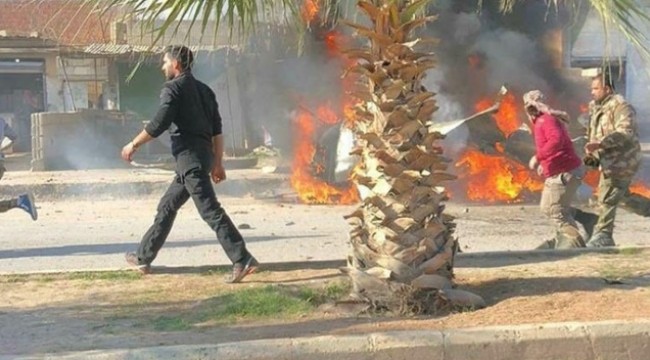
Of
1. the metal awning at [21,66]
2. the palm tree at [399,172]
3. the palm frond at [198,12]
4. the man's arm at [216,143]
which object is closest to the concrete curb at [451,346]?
the palm tree at [399,172]

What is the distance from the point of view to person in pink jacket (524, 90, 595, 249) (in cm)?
746

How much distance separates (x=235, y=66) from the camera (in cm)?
1823

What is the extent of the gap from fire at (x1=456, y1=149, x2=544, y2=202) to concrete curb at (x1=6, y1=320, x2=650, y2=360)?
7784mm

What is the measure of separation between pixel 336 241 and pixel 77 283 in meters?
3.53

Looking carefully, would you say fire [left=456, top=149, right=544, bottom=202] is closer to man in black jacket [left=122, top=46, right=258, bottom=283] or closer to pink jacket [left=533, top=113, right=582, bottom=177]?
pink jacket [left=533, top=113, right=582, bottom=177]

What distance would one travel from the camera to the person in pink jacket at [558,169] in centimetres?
746

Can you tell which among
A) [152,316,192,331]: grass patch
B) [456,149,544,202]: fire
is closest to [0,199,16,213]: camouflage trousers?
[152,316,192,331]: grass patch

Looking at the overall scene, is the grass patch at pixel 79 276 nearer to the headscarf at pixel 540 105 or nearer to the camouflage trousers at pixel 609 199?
the headscarf at pixel 540 105

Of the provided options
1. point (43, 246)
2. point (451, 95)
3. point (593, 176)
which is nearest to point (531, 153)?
point (593, 176)

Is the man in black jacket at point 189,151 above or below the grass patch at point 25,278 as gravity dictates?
above

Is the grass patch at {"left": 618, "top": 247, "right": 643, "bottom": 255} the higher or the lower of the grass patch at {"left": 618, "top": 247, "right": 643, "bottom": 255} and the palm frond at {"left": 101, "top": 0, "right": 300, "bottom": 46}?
the lower

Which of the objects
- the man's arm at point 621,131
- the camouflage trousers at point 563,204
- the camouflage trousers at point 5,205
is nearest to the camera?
the camouflage trousers at point 563,204

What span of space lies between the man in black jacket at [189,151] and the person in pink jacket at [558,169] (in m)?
2.85

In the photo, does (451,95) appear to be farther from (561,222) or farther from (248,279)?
(248,279)
